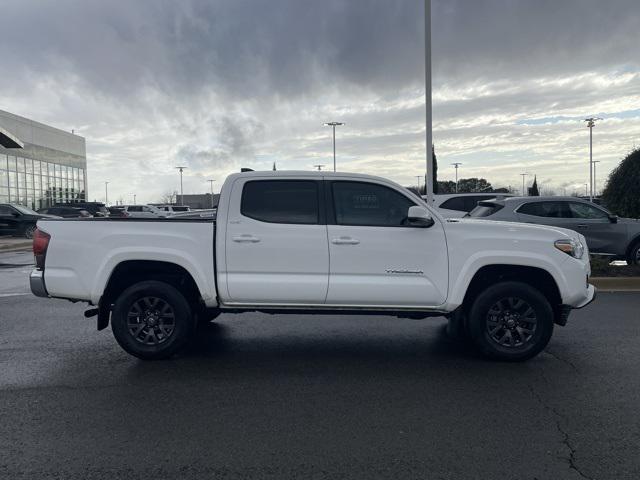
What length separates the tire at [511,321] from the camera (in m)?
5.89

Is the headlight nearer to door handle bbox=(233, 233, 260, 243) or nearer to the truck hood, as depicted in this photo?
the truck hood

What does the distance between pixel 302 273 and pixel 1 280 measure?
386 inches

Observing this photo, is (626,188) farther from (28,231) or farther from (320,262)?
(28,231)

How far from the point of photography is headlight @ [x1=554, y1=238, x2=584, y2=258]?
233 inches

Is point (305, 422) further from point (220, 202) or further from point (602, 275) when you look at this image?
point (602, 275)

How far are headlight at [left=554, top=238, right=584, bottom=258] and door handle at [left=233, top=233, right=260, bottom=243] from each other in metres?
3.17

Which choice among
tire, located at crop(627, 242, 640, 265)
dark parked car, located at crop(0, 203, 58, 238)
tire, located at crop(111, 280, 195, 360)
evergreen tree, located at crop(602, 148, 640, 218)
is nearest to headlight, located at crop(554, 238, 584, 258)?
tire, located at crop(111, 280, 195, 360)

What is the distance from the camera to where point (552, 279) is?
604cm

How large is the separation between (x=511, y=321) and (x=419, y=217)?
1.53 meters

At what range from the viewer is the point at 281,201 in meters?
6.07

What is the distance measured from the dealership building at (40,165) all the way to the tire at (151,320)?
36601 millimetres

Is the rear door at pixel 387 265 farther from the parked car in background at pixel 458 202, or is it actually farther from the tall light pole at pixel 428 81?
the parked car in background at pixel 458 202

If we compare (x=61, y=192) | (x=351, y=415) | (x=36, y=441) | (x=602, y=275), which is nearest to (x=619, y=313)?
(x=602, y=275)

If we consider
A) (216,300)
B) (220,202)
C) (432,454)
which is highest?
(220,202)
